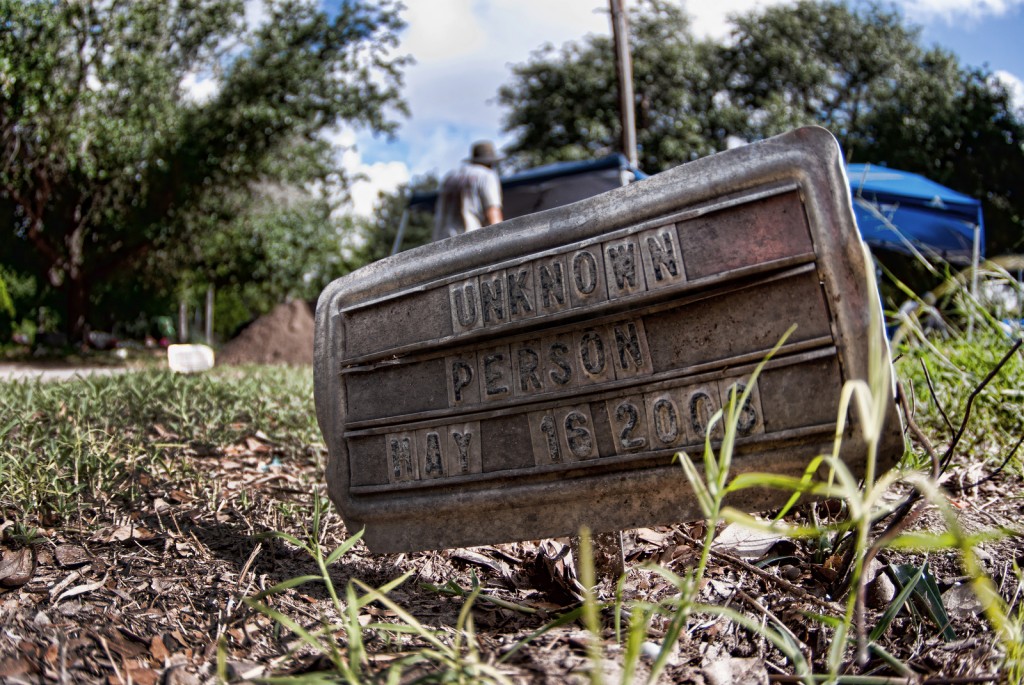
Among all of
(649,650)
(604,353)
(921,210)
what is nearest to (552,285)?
(604,353)

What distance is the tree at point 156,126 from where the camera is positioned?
1144cm

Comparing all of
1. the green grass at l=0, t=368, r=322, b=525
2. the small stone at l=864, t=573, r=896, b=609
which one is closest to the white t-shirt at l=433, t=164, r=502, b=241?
the green grass at l=0, t=368, r=322, b=525

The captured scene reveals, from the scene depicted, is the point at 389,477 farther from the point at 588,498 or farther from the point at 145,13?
the point at 145,13

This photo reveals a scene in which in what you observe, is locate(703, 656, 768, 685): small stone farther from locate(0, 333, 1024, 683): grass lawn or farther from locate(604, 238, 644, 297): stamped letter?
locate(604, 238, 644, 297): stamped letter

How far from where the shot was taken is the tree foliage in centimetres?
2295

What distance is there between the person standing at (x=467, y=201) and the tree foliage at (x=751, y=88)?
18436 millimetres

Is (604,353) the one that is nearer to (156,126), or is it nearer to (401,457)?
(401,457)

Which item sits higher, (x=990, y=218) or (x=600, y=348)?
(x=990, y=218)

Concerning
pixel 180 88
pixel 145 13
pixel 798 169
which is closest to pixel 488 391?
pixel 798 169

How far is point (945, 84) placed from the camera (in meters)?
23.1

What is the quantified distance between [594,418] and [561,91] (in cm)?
2683

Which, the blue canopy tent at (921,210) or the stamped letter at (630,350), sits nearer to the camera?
the stamped letter at (630,350)

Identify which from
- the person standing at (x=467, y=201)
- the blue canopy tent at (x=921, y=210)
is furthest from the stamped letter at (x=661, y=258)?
the blue canopy tent at (x=921, y=210)

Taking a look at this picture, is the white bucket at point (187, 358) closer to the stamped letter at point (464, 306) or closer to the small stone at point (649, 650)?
the stamped letter at point (464, 306)
